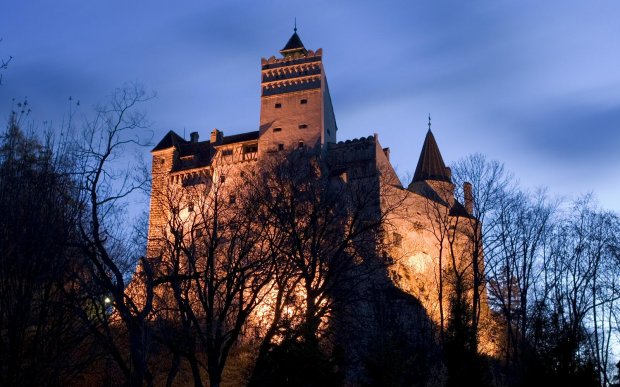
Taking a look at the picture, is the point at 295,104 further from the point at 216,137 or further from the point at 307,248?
the point at 307,248

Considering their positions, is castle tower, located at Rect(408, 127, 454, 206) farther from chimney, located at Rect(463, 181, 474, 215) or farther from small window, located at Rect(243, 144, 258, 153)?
small window, located at Rect(243, 144, 258, 153)

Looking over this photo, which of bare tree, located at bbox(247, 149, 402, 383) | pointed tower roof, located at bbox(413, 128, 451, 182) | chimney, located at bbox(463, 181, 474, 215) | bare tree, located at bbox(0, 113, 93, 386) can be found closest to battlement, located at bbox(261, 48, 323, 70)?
pointed tower roof, located at bbox(413, 128, 451, 182)

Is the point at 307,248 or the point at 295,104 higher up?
the point at 295,104

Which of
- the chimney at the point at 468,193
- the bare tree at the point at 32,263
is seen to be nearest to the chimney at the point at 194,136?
the chimney at the point at 468,193

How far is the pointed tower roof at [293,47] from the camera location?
5347cm

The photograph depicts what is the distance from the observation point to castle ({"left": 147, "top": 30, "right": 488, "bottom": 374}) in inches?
1699

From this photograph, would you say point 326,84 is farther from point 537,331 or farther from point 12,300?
point 12,300

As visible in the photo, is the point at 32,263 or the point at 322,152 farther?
the point at 322,152

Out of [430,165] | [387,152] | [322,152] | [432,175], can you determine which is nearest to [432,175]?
[432,175]

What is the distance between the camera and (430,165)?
171ft

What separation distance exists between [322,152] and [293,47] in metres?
11.3

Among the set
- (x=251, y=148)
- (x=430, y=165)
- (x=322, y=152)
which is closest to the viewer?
(x=322, y=152)

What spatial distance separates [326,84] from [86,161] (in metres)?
36.6

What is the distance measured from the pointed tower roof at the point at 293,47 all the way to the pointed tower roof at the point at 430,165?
12.2 metres
